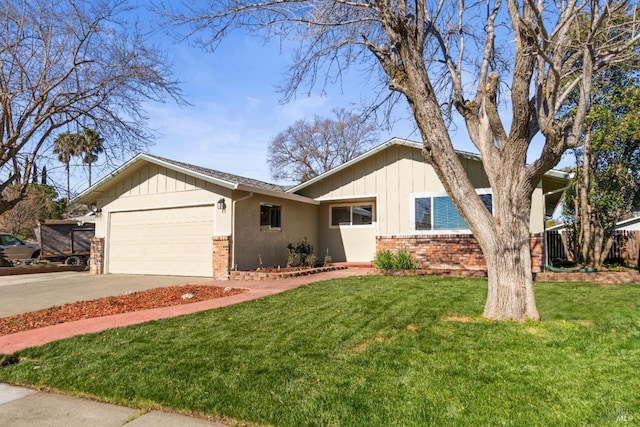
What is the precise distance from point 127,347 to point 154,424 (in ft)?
6.91

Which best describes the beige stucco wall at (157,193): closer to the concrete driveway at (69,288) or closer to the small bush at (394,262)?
the concrete driveway at (69,288)

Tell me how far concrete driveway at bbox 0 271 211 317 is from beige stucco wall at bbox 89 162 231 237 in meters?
1.98

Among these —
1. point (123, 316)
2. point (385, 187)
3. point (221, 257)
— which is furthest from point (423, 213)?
point (123, 316)

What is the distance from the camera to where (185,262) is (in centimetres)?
1284

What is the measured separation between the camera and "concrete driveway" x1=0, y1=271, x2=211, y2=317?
843cm

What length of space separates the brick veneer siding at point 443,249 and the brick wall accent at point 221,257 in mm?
4894

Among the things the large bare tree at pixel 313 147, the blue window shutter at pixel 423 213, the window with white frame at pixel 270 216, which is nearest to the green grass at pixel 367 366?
the blue window shutter at pixel 423 213

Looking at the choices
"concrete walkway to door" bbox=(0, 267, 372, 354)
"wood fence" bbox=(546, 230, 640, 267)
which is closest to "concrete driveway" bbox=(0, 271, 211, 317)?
"concrete walkway to door" bbox=(0, 267, 372, 354)

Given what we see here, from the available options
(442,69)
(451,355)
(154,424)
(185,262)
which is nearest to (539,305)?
(451,355)

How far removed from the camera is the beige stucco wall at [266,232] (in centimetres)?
1195

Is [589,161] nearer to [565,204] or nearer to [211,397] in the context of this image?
[565,204]

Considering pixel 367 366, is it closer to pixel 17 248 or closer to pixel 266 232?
pixel 266 232

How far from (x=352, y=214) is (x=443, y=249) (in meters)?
4.13

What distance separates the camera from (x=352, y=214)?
50.9 feet
